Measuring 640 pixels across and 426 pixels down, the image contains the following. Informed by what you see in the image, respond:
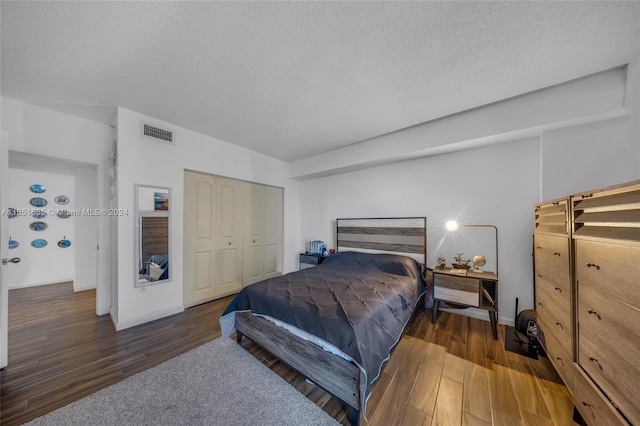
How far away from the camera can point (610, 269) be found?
107 centimetres

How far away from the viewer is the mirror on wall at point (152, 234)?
2.68 meters

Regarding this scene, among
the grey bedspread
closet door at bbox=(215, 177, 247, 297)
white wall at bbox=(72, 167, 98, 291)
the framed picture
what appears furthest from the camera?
white wall at bbox=(72, 167, 98, 291)

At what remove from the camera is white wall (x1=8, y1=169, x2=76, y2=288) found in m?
4.00

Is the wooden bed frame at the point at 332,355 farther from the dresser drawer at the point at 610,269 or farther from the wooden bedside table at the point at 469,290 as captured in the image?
the dresser drawer at the point at 610,269

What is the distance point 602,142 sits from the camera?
2.06 m

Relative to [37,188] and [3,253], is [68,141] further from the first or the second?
[37,188]

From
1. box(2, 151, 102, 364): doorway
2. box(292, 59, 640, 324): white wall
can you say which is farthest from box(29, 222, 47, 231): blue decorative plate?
box(292, 59, 640, 324): white wall

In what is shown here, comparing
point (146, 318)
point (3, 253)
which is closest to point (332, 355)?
point (146, 318)

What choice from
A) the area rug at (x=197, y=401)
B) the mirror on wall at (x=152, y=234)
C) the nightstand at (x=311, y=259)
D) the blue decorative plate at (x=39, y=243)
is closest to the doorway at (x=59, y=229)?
the blue decorative plate at (x=39, y=243)

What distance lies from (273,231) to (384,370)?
3337 millimetres

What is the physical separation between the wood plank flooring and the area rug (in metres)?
0.12

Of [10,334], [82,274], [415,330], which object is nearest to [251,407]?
[415,330]

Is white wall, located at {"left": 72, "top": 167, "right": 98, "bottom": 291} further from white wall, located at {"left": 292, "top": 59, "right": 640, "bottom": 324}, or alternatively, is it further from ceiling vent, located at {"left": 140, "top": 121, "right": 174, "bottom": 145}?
white wall, located at {"left": 292, "top": 59, "right": 640, "bottom": 324}

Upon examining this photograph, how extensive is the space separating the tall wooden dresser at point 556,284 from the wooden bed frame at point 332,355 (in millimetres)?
1361
